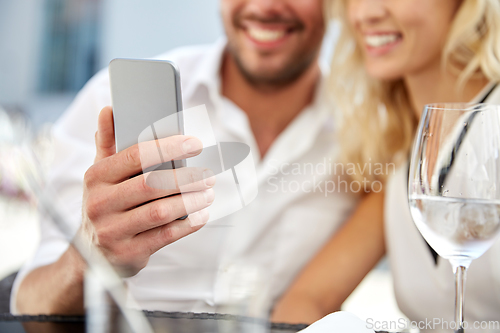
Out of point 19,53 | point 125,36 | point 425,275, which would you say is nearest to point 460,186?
point 425,275

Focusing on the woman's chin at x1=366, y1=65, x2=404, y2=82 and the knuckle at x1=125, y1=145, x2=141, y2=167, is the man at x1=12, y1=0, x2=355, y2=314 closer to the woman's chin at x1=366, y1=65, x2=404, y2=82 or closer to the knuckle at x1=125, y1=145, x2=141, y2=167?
the knuckle at x1=125, y1=145, x2=141, y2=167

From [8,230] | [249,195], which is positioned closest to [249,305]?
[249,195]

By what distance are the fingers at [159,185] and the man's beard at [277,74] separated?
1.85 ft

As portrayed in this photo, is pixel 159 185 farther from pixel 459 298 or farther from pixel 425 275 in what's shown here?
pixel 425 275

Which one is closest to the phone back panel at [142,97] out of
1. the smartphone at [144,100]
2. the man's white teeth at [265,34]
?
the smartphone at [144,100]

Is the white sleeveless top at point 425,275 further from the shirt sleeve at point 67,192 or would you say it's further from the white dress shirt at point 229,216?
the shirt sleeve at point 67,192

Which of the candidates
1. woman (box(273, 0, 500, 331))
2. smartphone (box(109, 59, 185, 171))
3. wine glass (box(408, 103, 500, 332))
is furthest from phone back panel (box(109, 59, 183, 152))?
woman (box(273, 0, 500, 331))

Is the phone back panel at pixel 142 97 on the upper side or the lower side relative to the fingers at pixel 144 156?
upper

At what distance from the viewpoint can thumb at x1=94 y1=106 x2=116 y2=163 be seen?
8.8 inches

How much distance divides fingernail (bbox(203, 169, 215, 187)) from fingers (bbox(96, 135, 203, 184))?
0.4 inches

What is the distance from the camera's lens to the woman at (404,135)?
0.52 metres

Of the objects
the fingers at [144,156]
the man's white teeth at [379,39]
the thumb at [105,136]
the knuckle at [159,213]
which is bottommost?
the knuckle at [159,213]

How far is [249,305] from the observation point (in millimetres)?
237

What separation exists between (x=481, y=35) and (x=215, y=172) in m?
0.51
